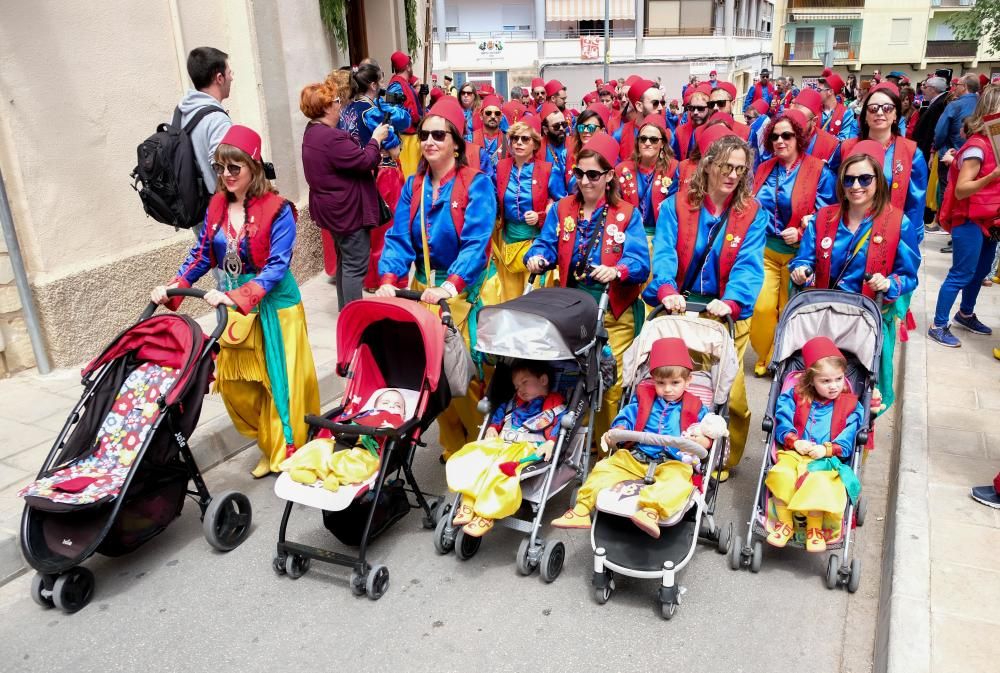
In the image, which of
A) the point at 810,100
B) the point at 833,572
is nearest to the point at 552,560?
the point at 833,572

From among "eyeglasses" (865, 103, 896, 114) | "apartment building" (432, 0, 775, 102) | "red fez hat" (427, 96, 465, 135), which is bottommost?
"eyeglasses" (865, 103, 896, 114)

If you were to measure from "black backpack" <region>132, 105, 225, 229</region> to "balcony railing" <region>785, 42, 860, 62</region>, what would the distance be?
51.5 m

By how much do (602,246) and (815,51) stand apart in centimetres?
5288

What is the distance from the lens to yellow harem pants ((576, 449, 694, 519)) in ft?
11.4

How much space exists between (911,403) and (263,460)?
4.39m

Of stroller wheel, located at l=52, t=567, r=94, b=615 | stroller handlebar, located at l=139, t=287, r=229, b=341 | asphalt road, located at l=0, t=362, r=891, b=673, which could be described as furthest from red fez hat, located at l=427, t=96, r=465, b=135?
stroller wheel, located at l=52, t=567, r=94, b=615

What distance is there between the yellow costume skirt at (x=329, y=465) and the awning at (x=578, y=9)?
3963 centimetres

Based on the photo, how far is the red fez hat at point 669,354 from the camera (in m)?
3.88

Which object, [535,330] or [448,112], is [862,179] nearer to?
[535,330]

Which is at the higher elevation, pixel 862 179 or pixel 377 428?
pixel 862 179

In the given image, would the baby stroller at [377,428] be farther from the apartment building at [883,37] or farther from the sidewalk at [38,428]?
the apartment building at [883,37]

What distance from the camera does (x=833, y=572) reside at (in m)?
3.68

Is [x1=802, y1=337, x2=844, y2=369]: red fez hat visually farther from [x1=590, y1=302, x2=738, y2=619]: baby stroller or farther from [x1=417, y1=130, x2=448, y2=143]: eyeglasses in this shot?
[x1=417, y1=130, x2=448, y2=143]: eyeglasses

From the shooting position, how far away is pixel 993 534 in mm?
3869
